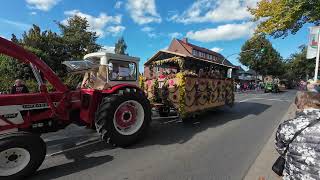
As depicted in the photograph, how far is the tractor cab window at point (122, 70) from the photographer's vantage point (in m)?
7.18

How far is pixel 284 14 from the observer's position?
10.7m

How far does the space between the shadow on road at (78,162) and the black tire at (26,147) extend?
21 cm

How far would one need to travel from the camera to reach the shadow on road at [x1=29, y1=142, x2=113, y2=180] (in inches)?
198

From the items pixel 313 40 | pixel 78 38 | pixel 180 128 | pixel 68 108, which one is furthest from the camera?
pixel 78 38

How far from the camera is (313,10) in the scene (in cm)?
987

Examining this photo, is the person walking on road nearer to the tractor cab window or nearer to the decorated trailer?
the tractor cab window

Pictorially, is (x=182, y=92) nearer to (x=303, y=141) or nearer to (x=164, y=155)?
(x=164, y=155)

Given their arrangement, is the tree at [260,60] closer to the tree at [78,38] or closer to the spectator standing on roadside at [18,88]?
the tree at [78,38]

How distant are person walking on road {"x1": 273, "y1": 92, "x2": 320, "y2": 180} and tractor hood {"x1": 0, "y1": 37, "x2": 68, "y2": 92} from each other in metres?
4.55

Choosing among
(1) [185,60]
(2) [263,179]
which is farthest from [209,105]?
(2) [263,179]

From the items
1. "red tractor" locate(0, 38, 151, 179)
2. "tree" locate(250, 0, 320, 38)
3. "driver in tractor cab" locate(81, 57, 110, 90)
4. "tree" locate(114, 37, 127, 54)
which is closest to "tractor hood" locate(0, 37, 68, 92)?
"red tractor" locate(0, 38, 151, 179)

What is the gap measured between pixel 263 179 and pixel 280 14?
831cm

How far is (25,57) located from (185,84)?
5281 millimetres

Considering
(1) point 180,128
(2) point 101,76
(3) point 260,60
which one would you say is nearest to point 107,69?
(2) point 101,76
